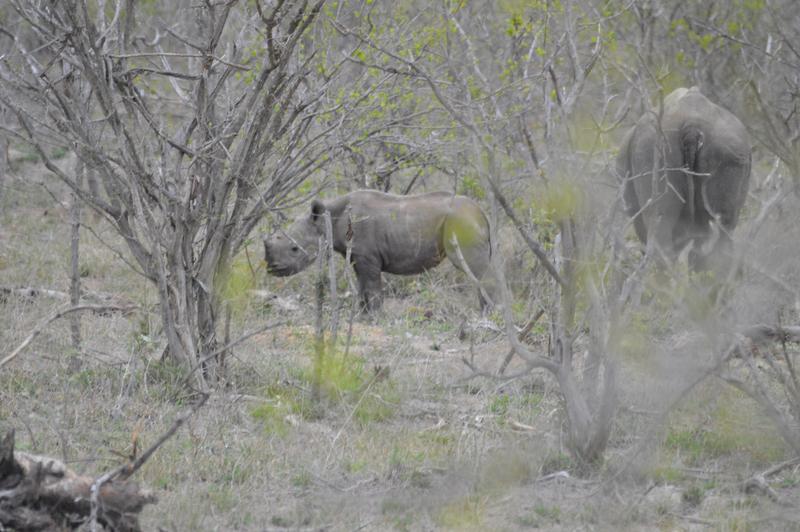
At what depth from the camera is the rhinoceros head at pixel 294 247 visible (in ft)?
36.5

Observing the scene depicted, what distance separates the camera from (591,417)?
5453 mm

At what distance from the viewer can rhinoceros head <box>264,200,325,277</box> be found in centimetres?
1112

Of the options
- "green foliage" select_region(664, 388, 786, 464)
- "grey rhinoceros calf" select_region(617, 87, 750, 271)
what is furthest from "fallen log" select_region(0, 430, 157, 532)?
"grey rhinoceros calf" select_region(617, 87, 750, 271)

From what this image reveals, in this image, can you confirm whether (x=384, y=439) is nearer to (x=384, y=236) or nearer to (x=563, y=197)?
(x=563, y=197)

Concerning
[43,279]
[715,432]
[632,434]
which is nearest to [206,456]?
[632,434]

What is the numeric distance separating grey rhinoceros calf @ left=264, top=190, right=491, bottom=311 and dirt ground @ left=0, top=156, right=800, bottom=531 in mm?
2524

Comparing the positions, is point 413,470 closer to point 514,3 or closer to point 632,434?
point 632,434

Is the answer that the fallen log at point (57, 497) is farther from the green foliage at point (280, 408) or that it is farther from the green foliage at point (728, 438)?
the green foliage at point (728, 438)

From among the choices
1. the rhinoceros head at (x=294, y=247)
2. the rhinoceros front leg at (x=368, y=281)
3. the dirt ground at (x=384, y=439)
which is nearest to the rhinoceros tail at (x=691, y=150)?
the dirt ground at (x=384, y=439)

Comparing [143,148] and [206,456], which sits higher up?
[143,148]

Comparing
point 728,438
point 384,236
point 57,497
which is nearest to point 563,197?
point 728,438

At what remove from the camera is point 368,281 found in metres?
11.2

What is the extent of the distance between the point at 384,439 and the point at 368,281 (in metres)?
5.31

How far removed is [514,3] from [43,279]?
244 inches
